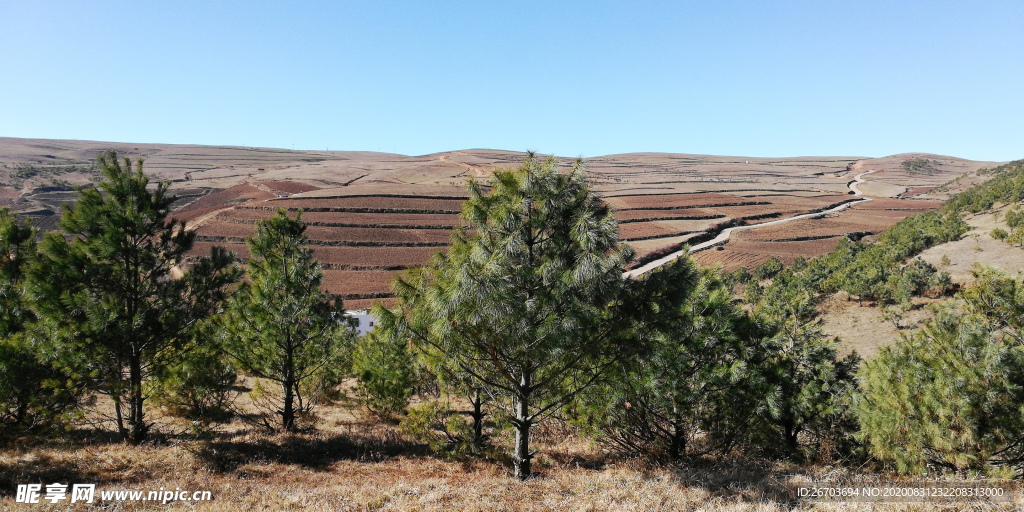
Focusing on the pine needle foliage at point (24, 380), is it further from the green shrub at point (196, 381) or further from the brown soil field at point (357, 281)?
the brown soil field at point (357, 281)

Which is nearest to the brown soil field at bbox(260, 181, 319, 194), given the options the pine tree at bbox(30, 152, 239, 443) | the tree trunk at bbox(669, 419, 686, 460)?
the pine tree at bbox(30, 152, 239, 443)

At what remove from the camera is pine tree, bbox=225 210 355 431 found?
556 inches

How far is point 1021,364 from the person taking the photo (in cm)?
898

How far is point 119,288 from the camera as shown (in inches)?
437

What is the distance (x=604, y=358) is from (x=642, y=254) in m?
59.0

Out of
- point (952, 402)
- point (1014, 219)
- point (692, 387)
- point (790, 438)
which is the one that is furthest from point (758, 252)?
point (692, 387)

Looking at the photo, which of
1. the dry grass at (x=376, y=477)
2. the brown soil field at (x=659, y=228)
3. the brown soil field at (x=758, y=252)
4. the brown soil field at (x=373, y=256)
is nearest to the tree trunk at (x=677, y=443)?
the dry grass at (x=376, y=477)

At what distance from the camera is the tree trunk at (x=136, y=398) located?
1139 centimetres

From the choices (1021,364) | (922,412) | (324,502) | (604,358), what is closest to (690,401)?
(604,358)

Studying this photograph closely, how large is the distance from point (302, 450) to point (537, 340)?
9364 mm

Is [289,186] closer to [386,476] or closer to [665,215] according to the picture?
[665,215]

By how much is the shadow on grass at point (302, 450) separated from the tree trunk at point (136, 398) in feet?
5.11

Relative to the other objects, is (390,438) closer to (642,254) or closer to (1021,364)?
(1021,364)

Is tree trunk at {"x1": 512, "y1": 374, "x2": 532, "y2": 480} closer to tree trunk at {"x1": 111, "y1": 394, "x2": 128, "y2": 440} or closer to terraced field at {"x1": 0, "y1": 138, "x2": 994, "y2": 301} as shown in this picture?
tree trunk at {"x1": 111, "y1": 394, "x2": 128, "y2": 440}
